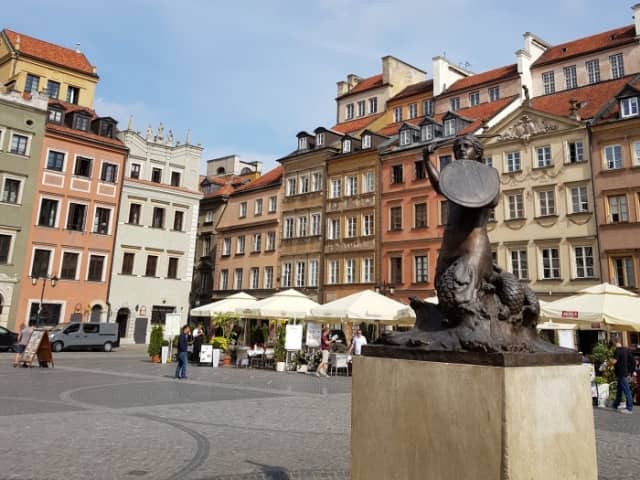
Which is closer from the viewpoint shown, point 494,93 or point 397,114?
point 494,93

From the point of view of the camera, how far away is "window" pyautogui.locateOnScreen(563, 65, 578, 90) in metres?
35.8

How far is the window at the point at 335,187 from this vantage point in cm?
3888

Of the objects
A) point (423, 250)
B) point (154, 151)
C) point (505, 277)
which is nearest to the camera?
point (505, 277)

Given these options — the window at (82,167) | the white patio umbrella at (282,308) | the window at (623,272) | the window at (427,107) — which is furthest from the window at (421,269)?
the window at (82,167)

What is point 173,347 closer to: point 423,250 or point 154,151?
point 423,250

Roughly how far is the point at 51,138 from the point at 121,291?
36.0 ft

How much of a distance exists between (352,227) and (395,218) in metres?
3.40

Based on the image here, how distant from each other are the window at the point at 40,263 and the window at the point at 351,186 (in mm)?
19745

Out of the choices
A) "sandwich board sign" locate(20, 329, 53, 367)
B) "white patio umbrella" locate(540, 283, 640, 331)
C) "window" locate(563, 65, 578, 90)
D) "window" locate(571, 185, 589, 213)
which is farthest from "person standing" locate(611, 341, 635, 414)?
"window" locate(563, 65, 578, 90)

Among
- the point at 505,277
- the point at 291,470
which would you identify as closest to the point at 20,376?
the point at 291,470

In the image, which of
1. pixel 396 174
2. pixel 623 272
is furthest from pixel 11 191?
pixel 623 272

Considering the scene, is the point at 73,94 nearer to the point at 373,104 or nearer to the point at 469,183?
the point at 373,104

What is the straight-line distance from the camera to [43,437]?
288 inches

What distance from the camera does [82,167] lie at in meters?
37.7
